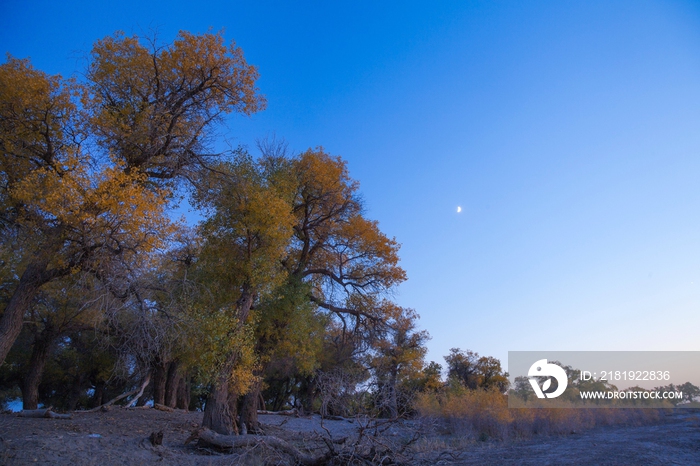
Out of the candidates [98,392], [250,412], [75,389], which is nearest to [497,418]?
[250,412]

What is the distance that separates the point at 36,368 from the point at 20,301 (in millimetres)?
10203

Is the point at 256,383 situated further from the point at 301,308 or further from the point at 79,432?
the point at 79,432

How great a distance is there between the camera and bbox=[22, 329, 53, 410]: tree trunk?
53.3 ft

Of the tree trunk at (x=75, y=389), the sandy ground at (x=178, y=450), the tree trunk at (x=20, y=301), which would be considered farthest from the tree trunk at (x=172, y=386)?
the tree trunk at (x=20, y=301)

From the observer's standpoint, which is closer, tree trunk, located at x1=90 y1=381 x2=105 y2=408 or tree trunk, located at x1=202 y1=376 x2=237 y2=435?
tree trunk, located at x1=202 y1=376 x2=237 y2=435

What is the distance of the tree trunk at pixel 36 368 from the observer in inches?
640

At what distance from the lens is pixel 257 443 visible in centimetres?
903

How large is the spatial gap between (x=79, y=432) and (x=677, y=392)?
35812 mm

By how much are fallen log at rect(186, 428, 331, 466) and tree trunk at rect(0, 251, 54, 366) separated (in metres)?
4.57

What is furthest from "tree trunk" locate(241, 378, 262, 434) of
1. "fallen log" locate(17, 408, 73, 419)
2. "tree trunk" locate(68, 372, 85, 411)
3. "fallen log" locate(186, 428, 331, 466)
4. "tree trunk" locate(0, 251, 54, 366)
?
"tree trunk" locate(68, 372, 85, 411)

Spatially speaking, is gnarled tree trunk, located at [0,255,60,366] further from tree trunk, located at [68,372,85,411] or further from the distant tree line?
tree trunk, located at [68,372,85,411]

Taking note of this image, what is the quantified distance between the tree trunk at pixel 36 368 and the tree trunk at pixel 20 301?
945 centimetres

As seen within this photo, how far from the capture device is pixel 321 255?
16156 millimetres
